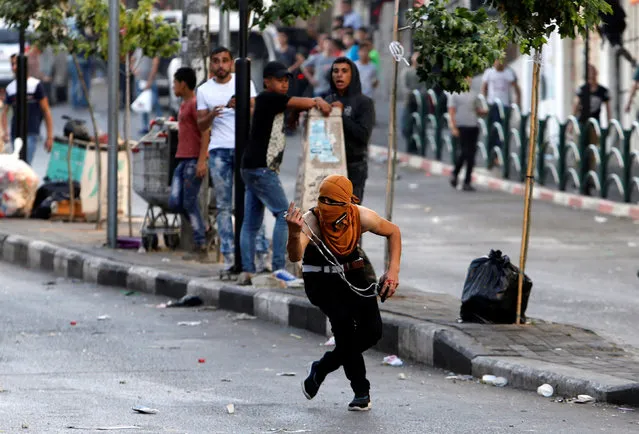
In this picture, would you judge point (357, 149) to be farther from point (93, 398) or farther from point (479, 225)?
point (479, 225)

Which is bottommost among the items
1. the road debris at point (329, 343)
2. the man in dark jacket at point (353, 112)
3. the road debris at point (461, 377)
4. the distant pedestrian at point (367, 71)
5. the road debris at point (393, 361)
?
the road debris at point (329, 343)

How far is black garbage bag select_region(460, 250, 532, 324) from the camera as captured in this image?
10.5m

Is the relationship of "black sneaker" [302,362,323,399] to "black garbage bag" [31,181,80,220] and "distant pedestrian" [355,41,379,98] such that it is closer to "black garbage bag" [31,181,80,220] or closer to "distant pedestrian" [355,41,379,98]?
"black garbage bag" [31,181,80,220]

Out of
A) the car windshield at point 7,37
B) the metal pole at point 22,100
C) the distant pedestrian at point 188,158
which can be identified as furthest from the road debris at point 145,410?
the car windshield at point 7,37

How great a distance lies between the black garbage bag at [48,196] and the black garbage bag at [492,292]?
9008 mm

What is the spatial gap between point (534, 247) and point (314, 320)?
606 cm

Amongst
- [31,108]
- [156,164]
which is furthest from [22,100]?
[156,164]

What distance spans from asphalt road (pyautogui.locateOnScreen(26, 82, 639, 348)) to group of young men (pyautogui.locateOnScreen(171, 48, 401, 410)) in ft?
5.68

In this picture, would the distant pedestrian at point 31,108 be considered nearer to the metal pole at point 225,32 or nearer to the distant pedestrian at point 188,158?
the metal pole at point 225,32

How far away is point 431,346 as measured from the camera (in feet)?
33.4

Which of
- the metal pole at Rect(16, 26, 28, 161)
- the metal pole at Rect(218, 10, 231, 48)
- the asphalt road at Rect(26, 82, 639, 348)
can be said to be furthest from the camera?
the metal pole at Rect(16, 26, 28, 161)

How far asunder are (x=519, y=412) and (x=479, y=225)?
36.1 feet

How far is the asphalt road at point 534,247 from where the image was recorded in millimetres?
12875

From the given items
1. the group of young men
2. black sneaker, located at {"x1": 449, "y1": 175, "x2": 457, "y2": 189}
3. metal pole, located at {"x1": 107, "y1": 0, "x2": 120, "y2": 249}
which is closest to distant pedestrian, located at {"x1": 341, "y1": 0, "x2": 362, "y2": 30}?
black sneaker, located at {"x1": 449, "y1": 175, "x2": 457, "y2": 189}
